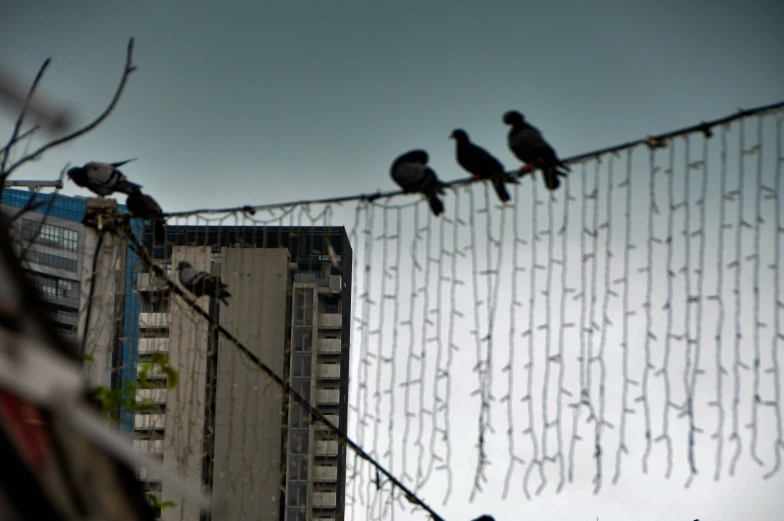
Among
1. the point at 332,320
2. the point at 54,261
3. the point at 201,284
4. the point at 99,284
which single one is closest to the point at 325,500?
the point at 332,320

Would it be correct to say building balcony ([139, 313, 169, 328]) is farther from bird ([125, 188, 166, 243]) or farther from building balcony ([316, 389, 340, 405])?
building balcony ([316, 389, 340, 405])

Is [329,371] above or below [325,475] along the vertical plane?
above

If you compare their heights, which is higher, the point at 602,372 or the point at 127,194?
the point at 127,194

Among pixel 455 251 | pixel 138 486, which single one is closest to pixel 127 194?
pixel 455 251

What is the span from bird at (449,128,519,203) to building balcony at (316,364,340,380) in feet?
188

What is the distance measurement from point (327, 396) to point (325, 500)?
5.62 metres

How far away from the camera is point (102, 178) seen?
6.85 metres

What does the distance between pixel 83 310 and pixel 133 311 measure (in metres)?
69.9

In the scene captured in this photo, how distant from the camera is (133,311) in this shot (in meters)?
74.5

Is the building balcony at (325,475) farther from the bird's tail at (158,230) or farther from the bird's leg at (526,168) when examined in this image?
the bird's leg at (526,168)

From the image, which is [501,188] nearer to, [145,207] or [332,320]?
[145,207]

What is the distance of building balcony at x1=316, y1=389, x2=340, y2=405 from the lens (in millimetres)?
62875

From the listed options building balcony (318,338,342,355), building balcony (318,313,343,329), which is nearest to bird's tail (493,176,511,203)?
building balcony (318,338,342,355)

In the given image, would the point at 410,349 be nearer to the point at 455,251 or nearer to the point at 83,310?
the point at 455,251
